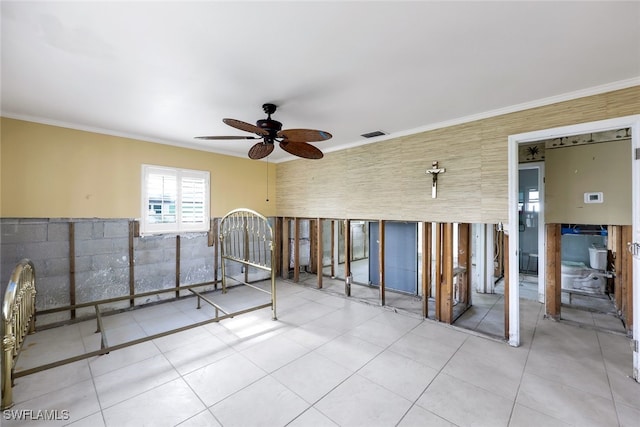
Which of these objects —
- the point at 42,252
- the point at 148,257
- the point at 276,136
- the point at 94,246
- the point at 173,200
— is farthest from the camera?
the point at 173,200

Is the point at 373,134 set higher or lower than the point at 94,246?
higher

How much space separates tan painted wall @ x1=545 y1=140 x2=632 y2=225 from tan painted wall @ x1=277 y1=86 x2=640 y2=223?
4.54 feet

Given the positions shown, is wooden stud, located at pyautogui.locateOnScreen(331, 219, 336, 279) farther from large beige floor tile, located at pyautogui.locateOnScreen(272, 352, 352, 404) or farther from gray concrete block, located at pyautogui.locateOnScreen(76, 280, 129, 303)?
gray concrete block, located at pyautogui.locateOnScreen(76, 280, 129, 303)

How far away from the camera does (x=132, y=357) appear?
8.61 feet

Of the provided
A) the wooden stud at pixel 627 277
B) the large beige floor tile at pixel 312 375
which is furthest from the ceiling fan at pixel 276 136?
the wooden stud at pixel 627 277

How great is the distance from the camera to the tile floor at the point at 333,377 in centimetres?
188

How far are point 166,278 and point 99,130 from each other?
2.39m

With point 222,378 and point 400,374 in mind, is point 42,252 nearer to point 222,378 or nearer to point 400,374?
point 222,378

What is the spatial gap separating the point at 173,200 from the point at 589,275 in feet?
22.2

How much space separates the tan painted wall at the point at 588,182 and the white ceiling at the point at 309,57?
1.47 meters

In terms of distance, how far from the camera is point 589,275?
4.08 m

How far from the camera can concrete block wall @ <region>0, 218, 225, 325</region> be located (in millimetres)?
3197

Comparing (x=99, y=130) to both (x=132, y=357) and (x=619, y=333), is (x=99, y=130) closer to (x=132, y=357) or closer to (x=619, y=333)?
(x=132, y=357)

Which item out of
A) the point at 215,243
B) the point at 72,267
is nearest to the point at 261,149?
the point at 215,243
